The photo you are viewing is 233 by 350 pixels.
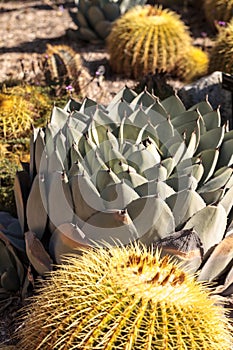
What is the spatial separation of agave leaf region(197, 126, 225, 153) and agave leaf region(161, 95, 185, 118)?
1.05ft

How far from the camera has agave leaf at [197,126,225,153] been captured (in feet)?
10.9

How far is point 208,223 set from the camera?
2898 millimetres

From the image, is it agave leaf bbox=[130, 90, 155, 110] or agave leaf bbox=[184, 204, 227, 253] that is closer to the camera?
agave leaf bbox=[184, 204, 227, 253]

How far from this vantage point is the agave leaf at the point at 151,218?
9.31 ft

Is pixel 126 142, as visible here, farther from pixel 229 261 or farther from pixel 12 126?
pixel 12 126

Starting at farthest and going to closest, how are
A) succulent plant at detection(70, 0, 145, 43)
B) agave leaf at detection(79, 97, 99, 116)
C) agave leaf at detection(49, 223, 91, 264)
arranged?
1. succulent plant at detection(70, 0, 145, 43)
2. agave leaf at detection(79, 97, 99, 116)
3. agave leaf at detection(49, 223, 91, 264)

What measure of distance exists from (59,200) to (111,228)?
1.07 feet

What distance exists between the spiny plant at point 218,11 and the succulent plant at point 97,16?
98 centimetres

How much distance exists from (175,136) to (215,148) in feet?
0.76

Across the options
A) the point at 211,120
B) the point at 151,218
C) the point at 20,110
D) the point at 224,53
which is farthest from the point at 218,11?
the point at 151,218

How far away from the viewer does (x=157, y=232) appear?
2.91 m

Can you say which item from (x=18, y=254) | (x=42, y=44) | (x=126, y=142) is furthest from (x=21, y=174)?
(x=42, y=44)

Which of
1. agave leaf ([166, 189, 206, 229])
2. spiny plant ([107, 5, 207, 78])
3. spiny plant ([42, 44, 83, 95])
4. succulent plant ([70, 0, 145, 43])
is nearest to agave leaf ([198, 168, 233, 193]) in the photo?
agave leaf ([166, 189, 206, 229])

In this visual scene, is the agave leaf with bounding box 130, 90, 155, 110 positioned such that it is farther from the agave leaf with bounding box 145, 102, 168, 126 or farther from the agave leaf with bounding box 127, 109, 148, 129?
the agave leaf with bounding box 127, 109, 148, 129
